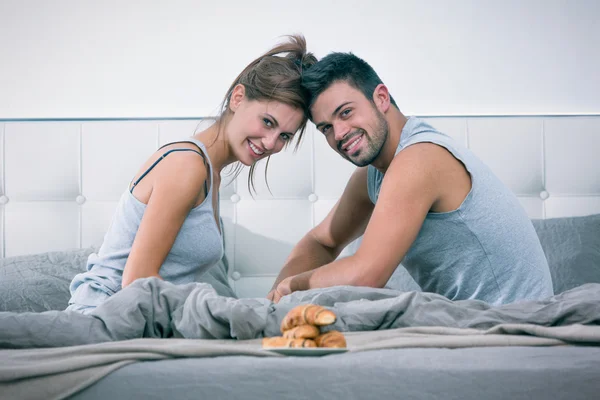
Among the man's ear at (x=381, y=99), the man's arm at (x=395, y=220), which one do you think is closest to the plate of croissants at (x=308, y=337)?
the man's arm at (x=395, y=220)

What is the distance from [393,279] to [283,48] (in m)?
0.81

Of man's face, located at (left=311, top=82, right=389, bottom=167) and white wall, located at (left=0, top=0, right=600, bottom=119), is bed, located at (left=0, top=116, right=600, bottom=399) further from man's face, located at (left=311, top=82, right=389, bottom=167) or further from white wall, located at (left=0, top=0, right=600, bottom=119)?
white wall, located at (left=0, top=0, right=600, bottom=119)

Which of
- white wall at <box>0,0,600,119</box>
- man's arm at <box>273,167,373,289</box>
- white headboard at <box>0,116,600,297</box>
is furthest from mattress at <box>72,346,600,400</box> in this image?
white wall at <box>0,0,600,119</box>

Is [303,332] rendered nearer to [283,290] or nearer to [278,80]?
[283,290]

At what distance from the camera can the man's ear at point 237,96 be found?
5.42 ft

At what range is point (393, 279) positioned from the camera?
6.31 ft

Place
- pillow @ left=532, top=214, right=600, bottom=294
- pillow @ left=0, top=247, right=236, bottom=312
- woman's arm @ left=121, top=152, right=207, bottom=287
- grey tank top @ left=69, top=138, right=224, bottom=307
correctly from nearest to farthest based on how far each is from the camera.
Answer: woman's arm @ left=121, top=152, right=207, bottom=287, grey tank top @ left=69, top=138, right=224, bottom=307, pillow @ left=0, top=247, right=236, bottom=312, pillow @ left=532, top=214, right=600, bottom=294

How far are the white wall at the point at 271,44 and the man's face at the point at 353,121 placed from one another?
31.6 inches

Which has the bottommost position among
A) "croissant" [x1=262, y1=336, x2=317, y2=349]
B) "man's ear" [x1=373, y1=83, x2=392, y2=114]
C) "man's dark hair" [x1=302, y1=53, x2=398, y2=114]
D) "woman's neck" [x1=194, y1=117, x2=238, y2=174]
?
"croissant" [x1=262, y1=336, x2=317, y2=349]

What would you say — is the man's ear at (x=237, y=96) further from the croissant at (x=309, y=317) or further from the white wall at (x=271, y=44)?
the croissant at (x=309, y=317)

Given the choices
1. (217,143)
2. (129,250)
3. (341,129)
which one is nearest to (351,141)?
(341,129)

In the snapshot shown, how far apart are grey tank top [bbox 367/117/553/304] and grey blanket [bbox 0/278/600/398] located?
36cm

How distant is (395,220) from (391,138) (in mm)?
371

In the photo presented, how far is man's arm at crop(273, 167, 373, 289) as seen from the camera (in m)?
1.94
